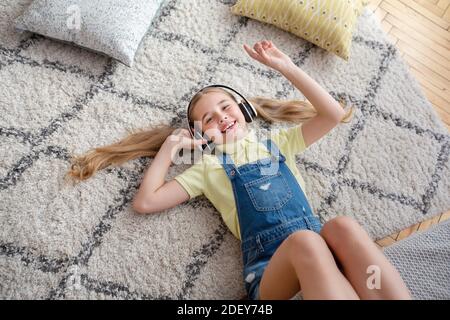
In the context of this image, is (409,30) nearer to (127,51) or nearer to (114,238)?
(127,51)

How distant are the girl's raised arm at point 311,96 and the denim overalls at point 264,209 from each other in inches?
4.8

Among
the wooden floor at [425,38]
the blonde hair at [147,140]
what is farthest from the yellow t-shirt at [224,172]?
the wooden floor at [425,38]

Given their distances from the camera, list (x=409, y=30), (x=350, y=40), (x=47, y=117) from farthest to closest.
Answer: (x=409, y=30) < (x=350, y=40) < (x=47, y=117)

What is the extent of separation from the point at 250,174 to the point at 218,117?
0.59ft

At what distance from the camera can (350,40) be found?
1.49 metres

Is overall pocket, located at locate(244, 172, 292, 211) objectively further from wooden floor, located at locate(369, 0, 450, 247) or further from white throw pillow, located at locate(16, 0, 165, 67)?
wooden floor, located at locate(369, 0, 450, 247)

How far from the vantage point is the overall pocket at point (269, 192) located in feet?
3.76

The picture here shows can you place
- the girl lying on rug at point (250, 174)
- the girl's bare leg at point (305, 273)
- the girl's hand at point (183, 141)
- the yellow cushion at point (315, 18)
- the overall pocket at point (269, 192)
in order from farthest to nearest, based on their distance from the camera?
the yellow cushion at point (315, 18) → the girl's hand at point (183, 141) → the overall pocket at point (269, 192) → the girl lying on rug at point (250, 174) → the girl's bare leg at point (305, 273)

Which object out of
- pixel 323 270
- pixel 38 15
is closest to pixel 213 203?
pixel 323 270

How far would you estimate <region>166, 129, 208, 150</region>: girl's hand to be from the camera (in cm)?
125

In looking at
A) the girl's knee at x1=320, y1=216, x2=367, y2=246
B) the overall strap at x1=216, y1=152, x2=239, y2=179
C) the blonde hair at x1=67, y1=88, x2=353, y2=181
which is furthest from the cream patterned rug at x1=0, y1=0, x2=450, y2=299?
the girl's knee at x1=320, y1=216, x2=367, y2=246

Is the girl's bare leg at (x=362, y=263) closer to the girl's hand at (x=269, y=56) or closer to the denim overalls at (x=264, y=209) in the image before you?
the denim overalls at (x=264, y=209)
